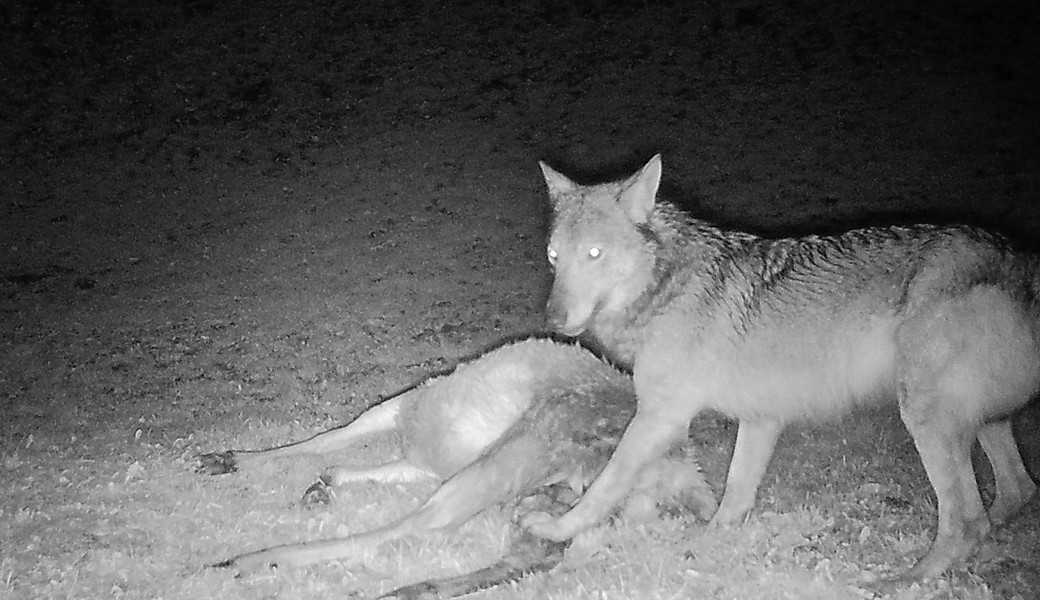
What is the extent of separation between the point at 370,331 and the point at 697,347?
3.97 meters

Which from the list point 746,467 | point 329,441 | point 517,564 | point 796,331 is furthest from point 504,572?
point 796,331

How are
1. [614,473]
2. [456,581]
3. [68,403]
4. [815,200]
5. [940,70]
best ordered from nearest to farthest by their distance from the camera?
[456,581]
[614,473]
[68,403]
[815,200]
[940,70]

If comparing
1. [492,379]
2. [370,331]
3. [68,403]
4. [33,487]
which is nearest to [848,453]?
[492,379]

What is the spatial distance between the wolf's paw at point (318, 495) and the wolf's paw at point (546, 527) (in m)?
1.18

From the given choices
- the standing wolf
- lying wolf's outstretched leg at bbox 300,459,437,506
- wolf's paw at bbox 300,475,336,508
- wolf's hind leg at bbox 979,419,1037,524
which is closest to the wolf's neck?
the standing wolf

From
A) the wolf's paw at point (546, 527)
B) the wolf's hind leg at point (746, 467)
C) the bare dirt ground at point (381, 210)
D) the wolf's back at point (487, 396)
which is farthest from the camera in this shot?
the wolf's back at point (487, 396)

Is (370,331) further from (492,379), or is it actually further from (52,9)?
(52,9)

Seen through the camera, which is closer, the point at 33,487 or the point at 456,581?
the point at 456,581

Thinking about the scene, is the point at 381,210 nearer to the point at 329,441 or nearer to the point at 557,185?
the point at 329,441

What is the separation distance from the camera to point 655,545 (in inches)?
170

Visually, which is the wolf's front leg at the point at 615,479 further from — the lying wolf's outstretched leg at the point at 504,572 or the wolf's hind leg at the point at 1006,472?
the wolf's hind leg at the point at 1006,472

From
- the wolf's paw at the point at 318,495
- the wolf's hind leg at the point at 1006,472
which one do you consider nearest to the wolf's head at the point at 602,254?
the wolf's paw at the point at 318,495

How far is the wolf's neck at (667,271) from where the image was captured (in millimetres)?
4508

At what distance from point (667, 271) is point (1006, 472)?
6.39 ft
